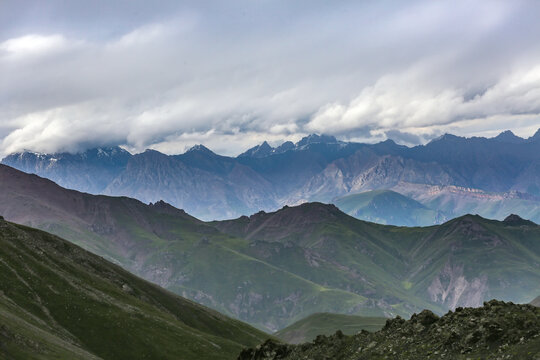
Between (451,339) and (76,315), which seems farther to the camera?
(76,315)

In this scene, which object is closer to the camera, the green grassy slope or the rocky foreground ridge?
the rocky foreground ridge

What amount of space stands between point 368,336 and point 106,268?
150 metres

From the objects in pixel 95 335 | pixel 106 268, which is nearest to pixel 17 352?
pixel 95 335

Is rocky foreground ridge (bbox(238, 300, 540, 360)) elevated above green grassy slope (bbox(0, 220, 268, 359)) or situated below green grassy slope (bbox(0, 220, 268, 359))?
above

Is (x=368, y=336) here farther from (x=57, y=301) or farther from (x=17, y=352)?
(x=57, y=301)

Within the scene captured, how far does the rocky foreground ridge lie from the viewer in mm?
48125

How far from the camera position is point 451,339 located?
173 feet

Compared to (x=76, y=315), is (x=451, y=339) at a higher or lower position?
higher

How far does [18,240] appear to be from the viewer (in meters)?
149

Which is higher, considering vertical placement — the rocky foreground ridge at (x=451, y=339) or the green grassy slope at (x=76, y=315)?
the rocky foreground ridge at (x=451, y=339)

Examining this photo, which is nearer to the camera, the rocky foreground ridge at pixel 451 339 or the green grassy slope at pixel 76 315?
the rocky foreground ridge at pixel 451 339

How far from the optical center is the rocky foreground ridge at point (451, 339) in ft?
158

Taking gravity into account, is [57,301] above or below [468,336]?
below

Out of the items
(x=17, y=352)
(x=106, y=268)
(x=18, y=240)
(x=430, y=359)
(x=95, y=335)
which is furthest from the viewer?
(x=106, y=268)
